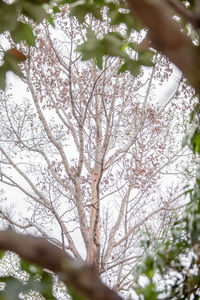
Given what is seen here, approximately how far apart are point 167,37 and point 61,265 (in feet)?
0.78

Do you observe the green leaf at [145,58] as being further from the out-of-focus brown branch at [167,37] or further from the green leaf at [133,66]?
the out-of-focus brown branch at [167,37]

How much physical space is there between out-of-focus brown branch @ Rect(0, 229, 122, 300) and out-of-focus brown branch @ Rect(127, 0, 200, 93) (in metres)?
0.21

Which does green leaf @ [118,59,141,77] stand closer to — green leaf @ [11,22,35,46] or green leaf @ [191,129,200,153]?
green leaf @ [11,22,35,46]

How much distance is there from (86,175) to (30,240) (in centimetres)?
657

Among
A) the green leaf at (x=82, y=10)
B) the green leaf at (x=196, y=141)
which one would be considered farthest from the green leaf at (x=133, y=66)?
the green leaf at (x=196, y=141)

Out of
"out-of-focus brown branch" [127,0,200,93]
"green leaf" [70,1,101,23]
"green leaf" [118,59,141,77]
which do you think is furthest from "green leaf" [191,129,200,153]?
"out-of-focus brown branch" [127,0,200,93]

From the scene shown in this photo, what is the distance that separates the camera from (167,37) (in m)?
0.33

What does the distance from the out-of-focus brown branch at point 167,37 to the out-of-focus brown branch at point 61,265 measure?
0.70ft

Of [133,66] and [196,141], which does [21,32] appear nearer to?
[133,66]

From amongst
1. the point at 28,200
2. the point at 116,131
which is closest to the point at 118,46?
the point at 116,131

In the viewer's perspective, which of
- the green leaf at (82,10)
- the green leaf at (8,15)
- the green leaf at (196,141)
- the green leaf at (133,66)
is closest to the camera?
the green leaf at (8,15)

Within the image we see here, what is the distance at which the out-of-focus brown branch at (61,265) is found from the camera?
34cm

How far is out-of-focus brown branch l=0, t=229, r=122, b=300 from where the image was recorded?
1.11 feet

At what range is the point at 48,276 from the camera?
67 cm
